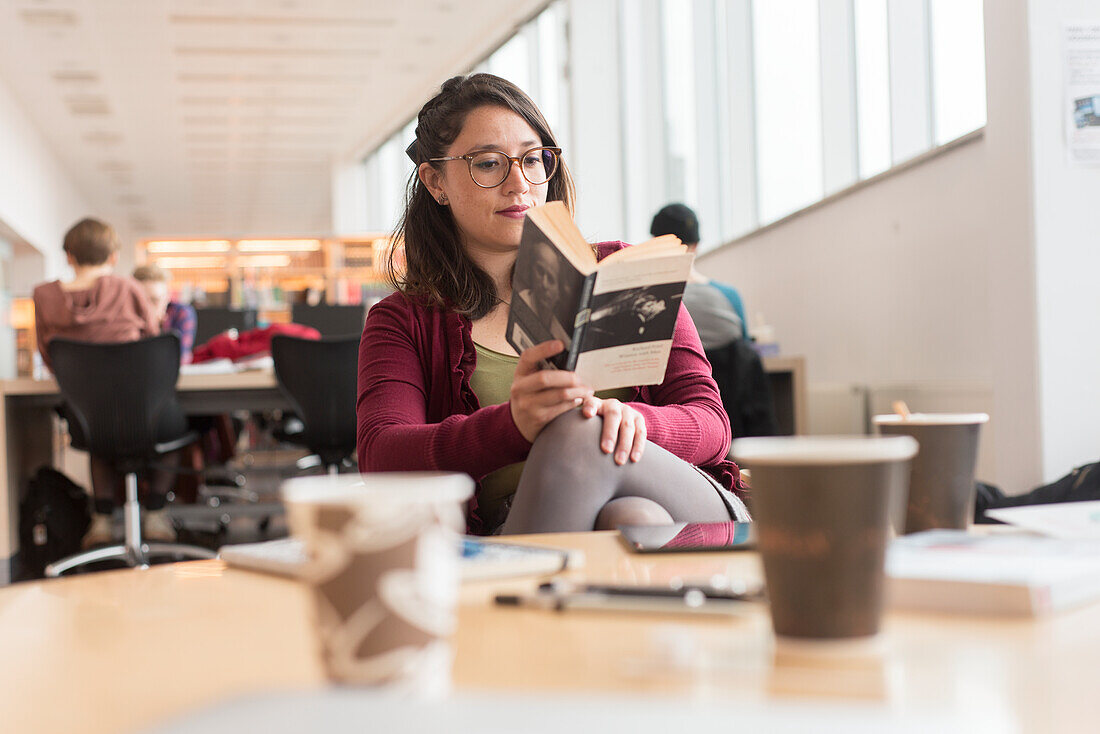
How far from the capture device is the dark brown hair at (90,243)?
4.03 m

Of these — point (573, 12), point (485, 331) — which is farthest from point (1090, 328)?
point (573, 12)

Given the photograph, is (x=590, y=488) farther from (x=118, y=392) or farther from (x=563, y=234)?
(x=118, y=392)

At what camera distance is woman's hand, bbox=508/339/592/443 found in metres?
1.16

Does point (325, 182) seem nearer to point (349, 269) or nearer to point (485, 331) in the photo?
point (349, 269)

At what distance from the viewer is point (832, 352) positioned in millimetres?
4273

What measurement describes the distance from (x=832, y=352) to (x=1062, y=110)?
1852 mm

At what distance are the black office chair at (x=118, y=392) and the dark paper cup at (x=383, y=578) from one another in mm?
3328

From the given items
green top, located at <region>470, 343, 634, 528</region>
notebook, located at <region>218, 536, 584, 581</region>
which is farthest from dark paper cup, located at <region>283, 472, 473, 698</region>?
green top, located at <region>470, 343, 634, 528</region>

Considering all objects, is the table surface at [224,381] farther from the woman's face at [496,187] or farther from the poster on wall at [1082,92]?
the poster on wall at [1082,92]

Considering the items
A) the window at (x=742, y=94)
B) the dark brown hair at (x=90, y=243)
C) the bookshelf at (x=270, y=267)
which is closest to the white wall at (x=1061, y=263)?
the window at (x=742, y=94)

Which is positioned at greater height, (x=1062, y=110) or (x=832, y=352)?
(x=1062, y=110)

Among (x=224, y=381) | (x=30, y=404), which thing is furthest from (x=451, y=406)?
(x=30, y=404)

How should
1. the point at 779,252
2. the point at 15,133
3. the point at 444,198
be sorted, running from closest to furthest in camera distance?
the point at 444,198 → the point at 779,252 → the point at 15,133

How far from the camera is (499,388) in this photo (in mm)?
1547
